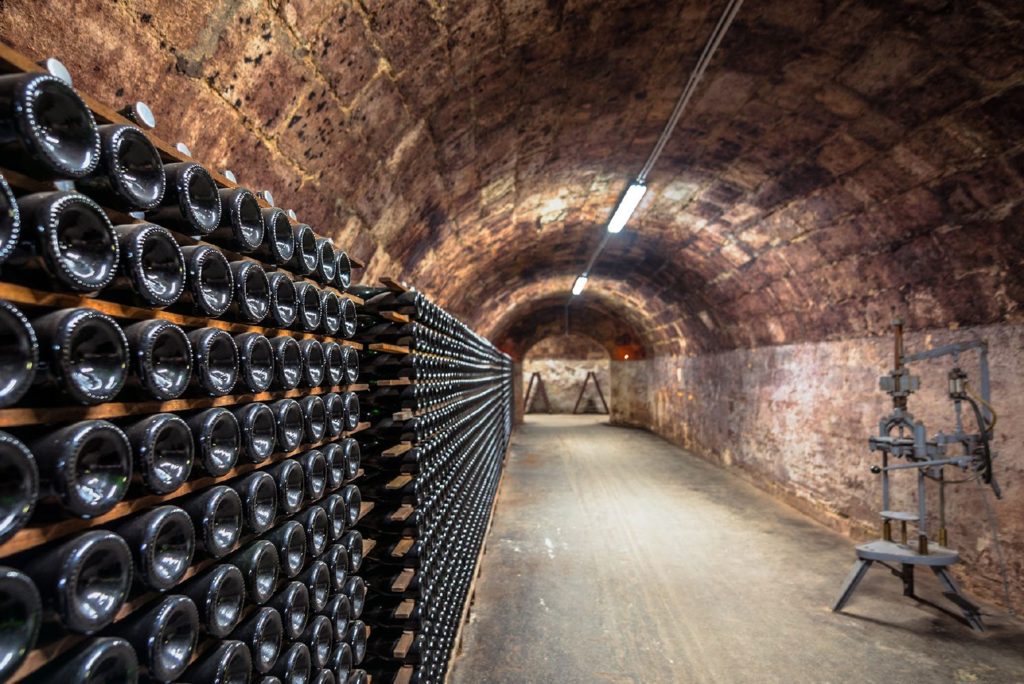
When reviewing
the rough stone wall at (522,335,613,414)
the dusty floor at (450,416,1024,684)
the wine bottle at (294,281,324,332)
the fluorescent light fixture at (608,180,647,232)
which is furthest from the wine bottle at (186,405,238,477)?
the rough stone wall at (522,335,613,414)

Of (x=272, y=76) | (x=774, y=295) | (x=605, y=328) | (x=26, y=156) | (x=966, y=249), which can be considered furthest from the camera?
(x=605, y=328)

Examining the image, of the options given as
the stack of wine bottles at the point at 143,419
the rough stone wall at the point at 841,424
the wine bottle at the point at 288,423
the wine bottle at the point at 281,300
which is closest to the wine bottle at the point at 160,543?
the stack of wine bottles at the point at 143,419

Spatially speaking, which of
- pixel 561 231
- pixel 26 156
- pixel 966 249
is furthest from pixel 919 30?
pixel 561 231

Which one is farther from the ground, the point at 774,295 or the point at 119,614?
the point at 774,295

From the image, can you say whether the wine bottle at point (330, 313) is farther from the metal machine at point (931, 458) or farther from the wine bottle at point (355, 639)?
the metal machine at point (931, 458)

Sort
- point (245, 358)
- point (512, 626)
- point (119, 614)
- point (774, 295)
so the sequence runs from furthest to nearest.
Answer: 1. point (774, 295)
2. point (512, 626)
3. point (245, 358)
4. point (119, 614)

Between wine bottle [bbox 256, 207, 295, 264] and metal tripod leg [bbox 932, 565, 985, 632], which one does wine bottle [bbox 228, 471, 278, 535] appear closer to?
wine bottle [bbox 256, 207, 295, 264]

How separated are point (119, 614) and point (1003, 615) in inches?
246

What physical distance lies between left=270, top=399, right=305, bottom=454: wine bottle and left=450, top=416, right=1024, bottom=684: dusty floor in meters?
2.52

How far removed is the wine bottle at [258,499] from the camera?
168 centimetres

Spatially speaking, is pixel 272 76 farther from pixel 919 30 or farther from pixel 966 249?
pixel 966 249

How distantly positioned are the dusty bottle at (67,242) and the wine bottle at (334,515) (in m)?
1.32

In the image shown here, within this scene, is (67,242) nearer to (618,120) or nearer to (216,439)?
(216,439)

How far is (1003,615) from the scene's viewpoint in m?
4.76
